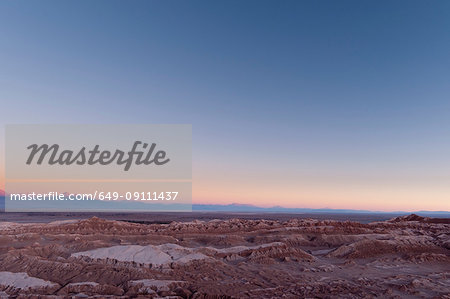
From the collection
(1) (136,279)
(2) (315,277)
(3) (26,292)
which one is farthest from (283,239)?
(3) (26,292)

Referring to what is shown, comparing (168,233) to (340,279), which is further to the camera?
(168,233)

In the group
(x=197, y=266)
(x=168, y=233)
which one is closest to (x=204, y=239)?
(x=168, y=233)

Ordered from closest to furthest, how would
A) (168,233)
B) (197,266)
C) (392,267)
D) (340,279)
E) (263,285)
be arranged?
(263,285), (340,279), (197,266), (392,267), (168,233)

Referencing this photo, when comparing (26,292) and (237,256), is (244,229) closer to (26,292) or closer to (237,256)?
(237,256)

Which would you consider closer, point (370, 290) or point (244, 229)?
point (370, 290)

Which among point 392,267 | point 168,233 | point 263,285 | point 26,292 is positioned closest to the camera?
point 26,292

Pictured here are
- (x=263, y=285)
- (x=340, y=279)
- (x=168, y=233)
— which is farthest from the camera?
(x=168, y=233)

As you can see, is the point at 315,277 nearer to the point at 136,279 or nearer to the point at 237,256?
the point at 237,256

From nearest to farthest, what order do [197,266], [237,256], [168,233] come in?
[197,266] → [237,256] → [168,233]
